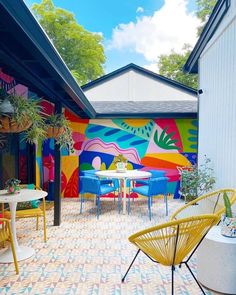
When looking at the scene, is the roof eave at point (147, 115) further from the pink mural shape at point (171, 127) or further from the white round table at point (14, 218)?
the white round table at point (14, 218)

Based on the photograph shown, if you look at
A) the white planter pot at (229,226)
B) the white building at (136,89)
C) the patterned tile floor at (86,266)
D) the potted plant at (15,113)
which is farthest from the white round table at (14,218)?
the white building at (136,89)

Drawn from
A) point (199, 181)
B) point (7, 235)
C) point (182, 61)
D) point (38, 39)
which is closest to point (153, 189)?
point (199, 181)

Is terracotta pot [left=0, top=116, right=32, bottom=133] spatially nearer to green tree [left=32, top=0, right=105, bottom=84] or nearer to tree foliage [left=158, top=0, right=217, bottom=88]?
green tree [left=32, top=0, right=105, bottom=84]

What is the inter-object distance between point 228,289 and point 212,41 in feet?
13.2

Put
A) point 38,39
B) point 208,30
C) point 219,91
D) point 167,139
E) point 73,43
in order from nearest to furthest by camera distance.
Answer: point 38,39
point 219,91
point 208,30
point 167,139
point 73,43

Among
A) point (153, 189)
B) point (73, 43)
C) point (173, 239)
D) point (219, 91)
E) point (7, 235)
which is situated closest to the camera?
point (173, 239)

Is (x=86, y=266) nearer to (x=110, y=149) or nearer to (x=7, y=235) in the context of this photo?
(x=7, y=235)

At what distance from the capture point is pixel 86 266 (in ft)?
11.5

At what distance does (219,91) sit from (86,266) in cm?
341

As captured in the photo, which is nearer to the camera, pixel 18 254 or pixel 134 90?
pixel 18 254

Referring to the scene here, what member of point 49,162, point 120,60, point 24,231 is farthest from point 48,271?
point 120,60

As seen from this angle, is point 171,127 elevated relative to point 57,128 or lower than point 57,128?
elevated

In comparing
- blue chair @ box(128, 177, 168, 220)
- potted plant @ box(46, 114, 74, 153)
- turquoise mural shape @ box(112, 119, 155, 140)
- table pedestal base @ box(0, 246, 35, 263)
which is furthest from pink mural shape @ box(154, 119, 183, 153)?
table pedestal base @ box(0, 246, 35, 263)

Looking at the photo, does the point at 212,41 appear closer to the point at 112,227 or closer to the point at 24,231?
the point at 112,227
